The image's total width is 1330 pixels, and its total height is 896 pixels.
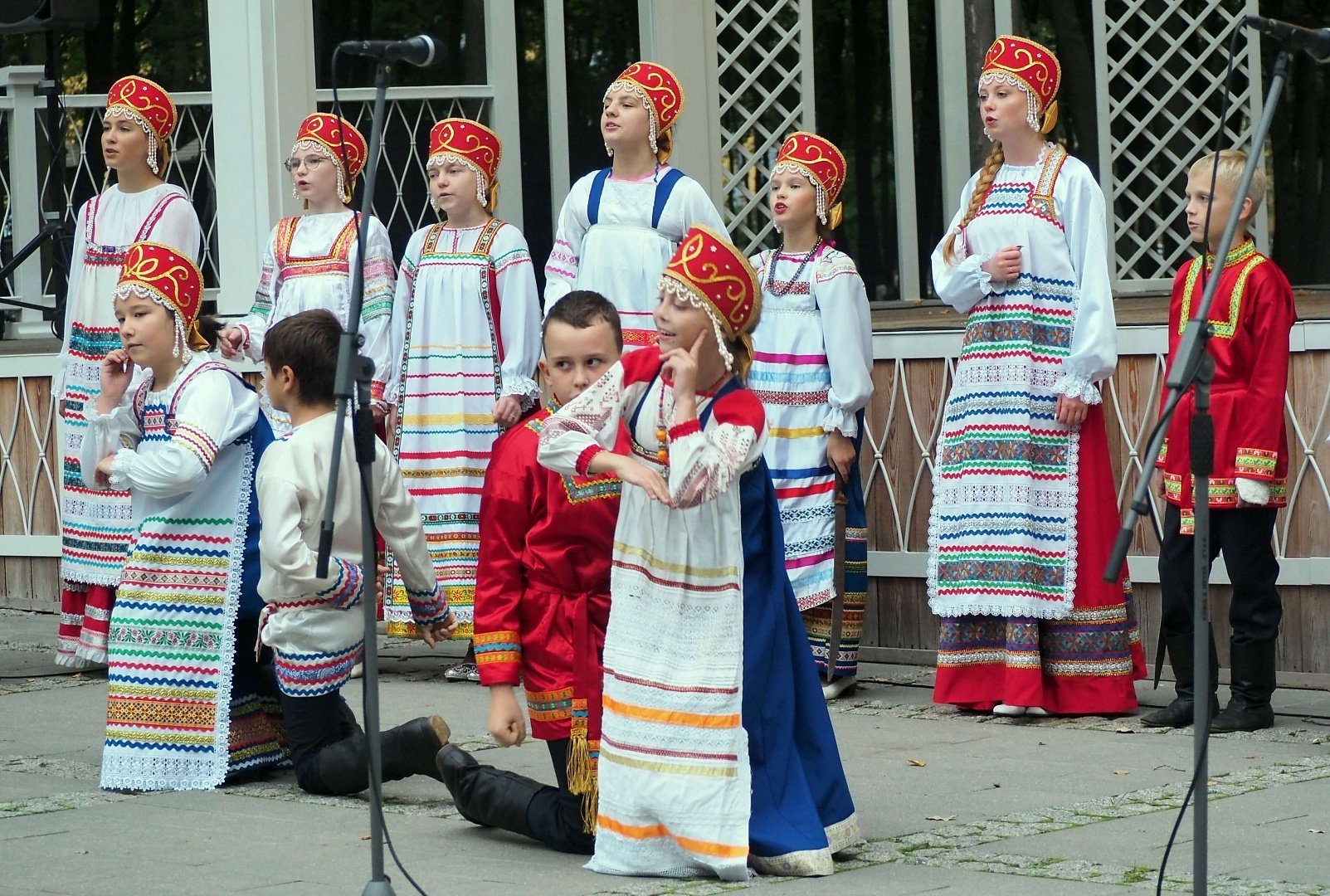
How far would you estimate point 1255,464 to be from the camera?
615 cm

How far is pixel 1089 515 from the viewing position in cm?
661

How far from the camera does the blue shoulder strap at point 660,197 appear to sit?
7191 millimetres

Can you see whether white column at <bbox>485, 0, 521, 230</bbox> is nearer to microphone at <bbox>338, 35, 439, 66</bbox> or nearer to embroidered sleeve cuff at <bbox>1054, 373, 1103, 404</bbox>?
embroidered sleeve cuff at <bbox>1054, 373, 1103, 404</bbox>

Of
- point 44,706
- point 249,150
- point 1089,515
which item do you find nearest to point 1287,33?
point 1089,515

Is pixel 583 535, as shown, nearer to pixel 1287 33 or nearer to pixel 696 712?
pixel 696 712

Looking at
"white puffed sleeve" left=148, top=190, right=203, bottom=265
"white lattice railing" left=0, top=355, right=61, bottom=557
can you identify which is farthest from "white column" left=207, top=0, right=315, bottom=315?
"white puffed sleeve" left=148, top=190, right=203, bottom=265

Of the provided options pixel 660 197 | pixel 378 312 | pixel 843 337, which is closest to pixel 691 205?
pixel 660 197

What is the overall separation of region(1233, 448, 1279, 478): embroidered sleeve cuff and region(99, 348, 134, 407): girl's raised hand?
331 cm

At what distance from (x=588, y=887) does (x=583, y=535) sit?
33.2 inches

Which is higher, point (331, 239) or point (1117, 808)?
point (331, 239)

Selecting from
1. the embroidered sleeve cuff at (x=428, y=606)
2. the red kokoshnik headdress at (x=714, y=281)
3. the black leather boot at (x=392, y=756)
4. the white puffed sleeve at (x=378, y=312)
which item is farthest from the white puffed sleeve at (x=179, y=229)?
the red kokoshnik headdress at (x=714, y=281)

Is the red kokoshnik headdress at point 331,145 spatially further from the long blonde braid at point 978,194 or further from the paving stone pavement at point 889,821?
the long blonde braid at point 978,194

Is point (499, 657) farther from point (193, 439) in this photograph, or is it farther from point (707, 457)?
point (193, 439)

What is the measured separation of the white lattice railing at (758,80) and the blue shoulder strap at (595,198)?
2306 millimetres
